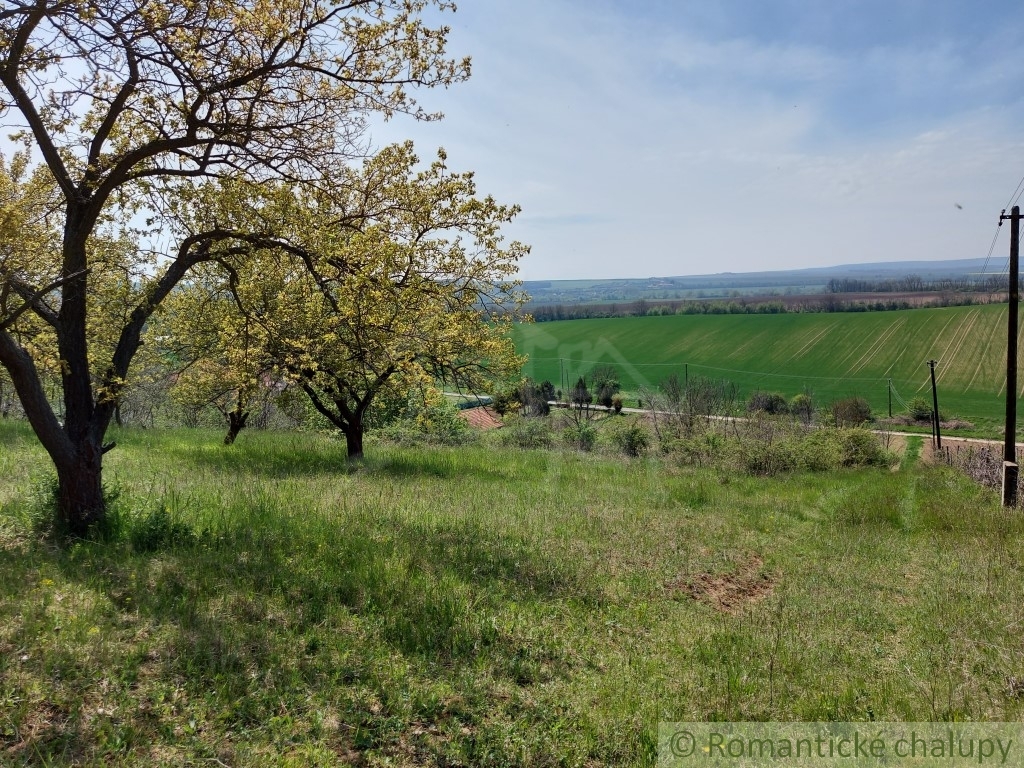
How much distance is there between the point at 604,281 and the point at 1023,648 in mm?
112147

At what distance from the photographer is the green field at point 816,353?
5950 cm

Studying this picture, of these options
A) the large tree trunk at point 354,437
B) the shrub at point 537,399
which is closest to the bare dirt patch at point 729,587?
the large tree trunk at point 354,437

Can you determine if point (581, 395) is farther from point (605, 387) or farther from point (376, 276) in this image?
point (376, 276)

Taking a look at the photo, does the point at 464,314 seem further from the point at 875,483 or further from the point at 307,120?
the point at 875,483

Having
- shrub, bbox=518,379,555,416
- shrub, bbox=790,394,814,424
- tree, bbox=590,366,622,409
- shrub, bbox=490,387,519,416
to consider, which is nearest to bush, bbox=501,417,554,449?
shrub, bbox=490,387,519,416

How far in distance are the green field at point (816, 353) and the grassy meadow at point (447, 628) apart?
42768 mm

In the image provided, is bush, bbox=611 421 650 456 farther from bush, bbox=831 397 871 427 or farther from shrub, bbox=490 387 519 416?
bush, bbox=831 397 871 427

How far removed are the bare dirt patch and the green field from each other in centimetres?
4325

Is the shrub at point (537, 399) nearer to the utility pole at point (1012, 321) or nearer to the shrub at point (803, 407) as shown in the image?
the shrub at point (803, 407)

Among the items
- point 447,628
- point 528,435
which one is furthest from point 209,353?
point 528,435

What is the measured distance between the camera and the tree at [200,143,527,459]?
20.5 feet

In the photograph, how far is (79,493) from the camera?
19.4 feet

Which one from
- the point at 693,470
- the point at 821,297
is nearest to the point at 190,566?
the point at 693,470

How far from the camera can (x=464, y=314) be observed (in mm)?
8266
